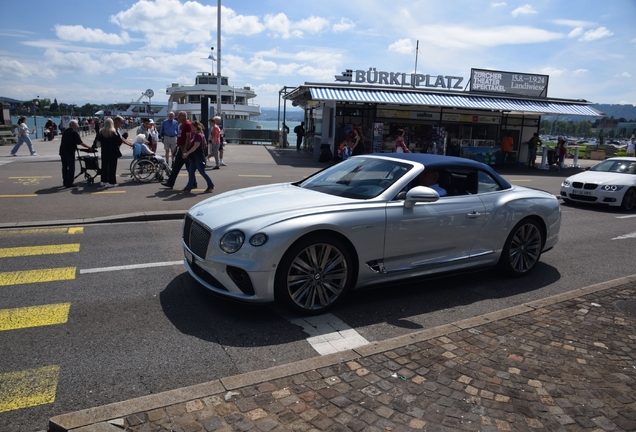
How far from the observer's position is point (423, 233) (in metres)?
5.21

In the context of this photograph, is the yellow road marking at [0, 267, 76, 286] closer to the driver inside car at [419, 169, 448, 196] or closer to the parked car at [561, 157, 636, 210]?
the driver inside car at [419, 169, 448, 196]

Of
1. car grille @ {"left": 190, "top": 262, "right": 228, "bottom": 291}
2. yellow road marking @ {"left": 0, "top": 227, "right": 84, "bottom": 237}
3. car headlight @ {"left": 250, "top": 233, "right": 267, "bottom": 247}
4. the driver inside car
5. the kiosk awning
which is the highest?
the kiosk awning

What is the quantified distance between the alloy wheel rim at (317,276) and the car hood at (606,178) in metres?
10.8

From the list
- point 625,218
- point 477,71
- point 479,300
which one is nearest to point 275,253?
point 479,300

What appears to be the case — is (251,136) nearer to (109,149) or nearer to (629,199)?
(109,149)

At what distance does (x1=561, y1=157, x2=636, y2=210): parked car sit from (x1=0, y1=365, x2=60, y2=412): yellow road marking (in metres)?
13.1

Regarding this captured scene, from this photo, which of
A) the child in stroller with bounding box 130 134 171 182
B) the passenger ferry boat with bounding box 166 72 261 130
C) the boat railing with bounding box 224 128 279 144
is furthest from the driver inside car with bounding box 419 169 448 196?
the passenger ferry boat with bounding box 166 72 261 130

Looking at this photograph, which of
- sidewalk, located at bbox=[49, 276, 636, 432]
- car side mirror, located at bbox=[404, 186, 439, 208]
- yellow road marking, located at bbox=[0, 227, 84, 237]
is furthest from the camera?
yellow road marking, located at bbox=[0, 227, 84, 237]

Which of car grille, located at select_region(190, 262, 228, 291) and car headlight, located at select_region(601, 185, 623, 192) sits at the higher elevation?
car headlight, located at select_region(601, 185, 623, 192)

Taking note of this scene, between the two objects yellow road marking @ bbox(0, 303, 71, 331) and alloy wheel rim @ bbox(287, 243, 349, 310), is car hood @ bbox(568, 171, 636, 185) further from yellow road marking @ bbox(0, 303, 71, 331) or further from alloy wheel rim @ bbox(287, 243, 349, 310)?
yellow road marking @ bbox(0, 303, 71, 331)

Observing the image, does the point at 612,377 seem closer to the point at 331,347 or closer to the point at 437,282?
the point at 331,347

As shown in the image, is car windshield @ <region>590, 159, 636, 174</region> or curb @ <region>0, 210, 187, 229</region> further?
car windshield @ <region>590, 159, 636, 174</region>

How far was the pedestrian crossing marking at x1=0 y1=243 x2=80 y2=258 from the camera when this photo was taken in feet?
21.9

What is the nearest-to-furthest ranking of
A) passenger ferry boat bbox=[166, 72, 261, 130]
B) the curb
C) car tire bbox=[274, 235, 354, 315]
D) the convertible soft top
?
car tire bbox=[274, 235, 354, 315] → the convertible soft top → the curb → passenger ferry boat bbox=[166, 72, 261, 130]
